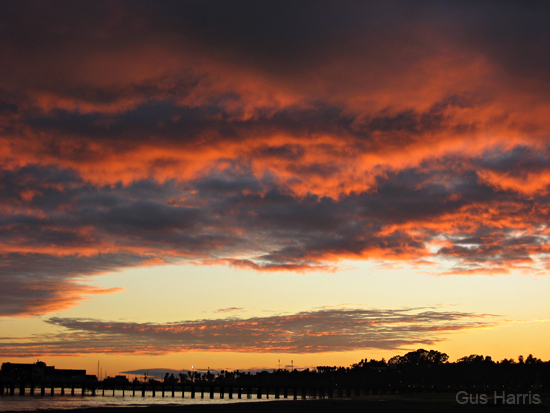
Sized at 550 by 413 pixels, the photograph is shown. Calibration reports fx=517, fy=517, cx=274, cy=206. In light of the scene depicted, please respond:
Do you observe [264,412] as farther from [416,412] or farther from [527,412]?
[527,412]

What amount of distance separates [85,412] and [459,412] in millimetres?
59916

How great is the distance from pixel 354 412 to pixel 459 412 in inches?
659

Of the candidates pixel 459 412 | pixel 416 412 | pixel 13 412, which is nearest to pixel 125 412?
pixel 13 412

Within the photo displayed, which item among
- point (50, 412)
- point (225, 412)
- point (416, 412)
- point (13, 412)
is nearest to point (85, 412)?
point (50, 412)

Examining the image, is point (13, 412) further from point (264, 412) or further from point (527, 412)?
point (527, 412)

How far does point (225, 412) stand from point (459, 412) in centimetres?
3747

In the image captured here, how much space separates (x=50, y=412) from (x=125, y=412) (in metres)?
11.6

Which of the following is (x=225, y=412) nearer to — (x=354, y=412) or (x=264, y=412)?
(x=264, y=412)

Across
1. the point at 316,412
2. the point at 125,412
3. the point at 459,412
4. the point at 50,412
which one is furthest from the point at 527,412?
the point at 50,412

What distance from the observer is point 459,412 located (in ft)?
273

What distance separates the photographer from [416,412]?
82500mm

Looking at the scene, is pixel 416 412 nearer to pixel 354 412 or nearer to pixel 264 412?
pixel 354 412

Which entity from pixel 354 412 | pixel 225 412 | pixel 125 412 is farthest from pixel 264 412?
pixel 125 412

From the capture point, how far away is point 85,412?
3250 inches
